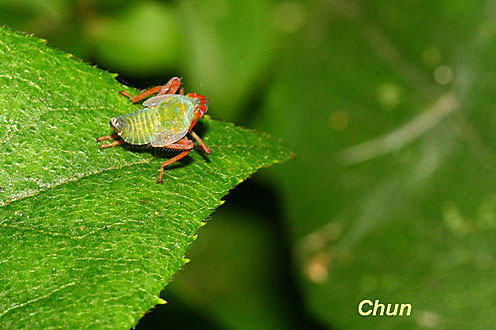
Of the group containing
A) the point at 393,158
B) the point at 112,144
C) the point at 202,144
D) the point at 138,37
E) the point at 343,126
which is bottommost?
the point at 112,144

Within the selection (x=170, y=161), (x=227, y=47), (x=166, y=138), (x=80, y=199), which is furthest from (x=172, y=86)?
(x=227, y=47)

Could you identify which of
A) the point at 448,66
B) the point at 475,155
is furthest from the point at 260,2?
the point at 475,155

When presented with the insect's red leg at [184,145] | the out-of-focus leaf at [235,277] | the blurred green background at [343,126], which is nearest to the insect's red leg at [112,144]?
the insect's red leg at [184,145]

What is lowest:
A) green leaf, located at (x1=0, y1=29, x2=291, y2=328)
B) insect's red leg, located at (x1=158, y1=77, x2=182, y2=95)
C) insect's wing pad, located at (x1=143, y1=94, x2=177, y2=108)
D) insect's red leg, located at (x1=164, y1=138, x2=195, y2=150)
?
green leaf, located at (x1=0, y1=29, x2=291, y2=328)

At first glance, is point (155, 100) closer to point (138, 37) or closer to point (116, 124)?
point (116, 124)

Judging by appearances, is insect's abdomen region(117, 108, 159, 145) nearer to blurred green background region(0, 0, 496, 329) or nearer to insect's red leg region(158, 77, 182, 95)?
insect's red leg region(158, 77, 182, 95)

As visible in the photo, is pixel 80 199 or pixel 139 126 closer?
pixel 80 199

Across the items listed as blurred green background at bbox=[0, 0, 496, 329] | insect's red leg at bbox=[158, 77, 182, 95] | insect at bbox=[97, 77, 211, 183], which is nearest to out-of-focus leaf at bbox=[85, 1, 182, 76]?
blurred green background at bbox=[0, 0, 496, 329]
